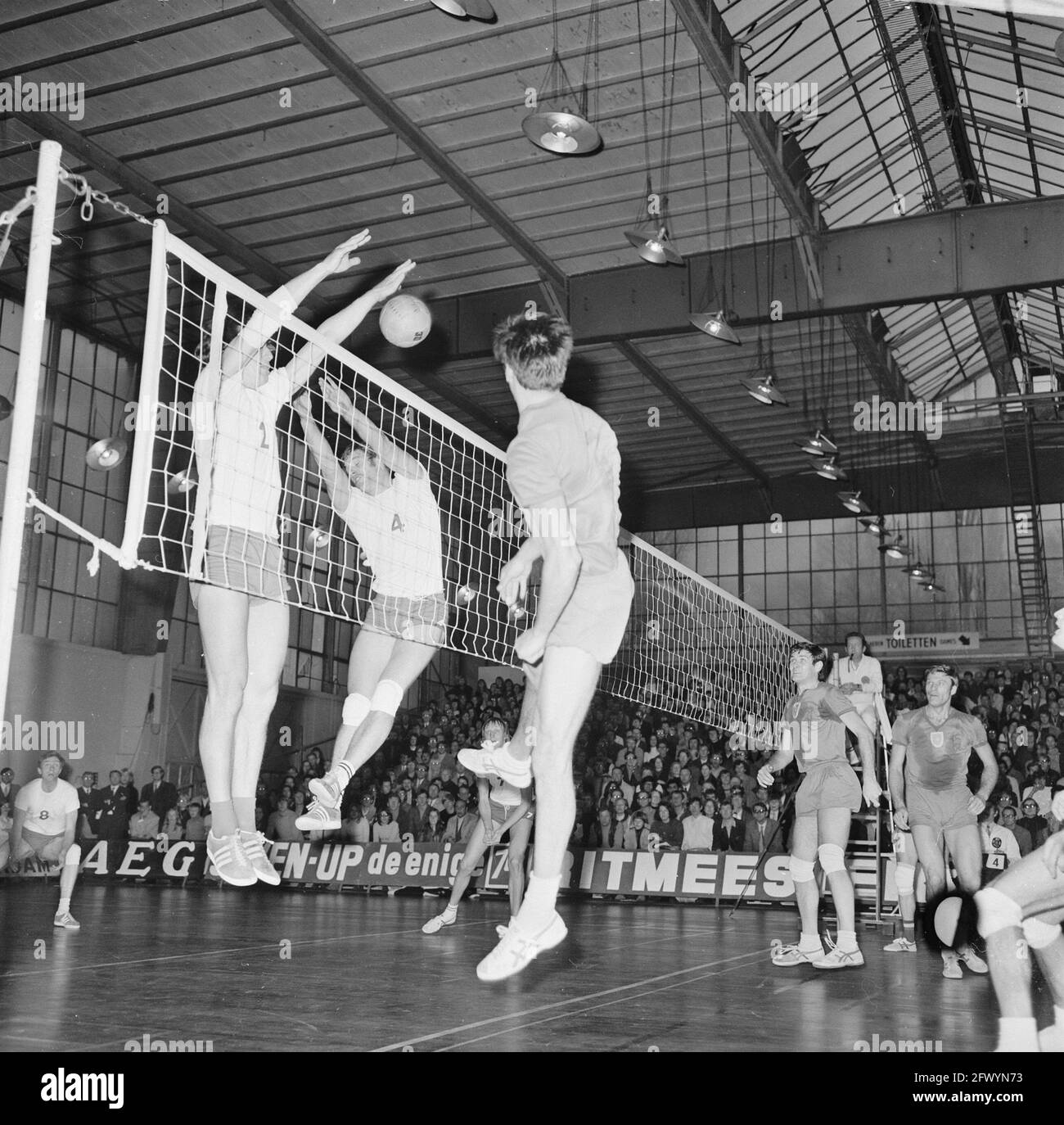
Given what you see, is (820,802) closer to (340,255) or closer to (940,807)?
(940,807)

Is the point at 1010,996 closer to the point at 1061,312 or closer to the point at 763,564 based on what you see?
the point at 1061,312

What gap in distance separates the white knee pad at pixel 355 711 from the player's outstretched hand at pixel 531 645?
191 cm

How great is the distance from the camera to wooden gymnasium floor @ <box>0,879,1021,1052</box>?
15.1ft

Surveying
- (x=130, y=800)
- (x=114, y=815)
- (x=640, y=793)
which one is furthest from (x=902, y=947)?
(x=130, y=800)

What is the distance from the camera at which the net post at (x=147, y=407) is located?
4703mm

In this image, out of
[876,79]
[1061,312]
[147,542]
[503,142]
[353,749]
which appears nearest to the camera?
[353,749]

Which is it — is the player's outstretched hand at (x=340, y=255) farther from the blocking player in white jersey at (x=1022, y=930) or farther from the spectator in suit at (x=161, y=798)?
the spectator in suit at (x=161, y=798)

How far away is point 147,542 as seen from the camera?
20797mm

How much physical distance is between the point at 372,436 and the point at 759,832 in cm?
1152

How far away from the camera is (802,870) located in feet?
26.8

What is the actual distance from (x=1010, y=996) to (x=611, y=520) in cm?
229

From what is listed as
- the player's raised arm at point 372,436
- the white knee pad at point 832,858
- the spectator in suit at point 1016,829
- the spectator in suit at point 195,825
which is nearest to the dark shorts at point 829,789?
the white knee pad at point 832,858

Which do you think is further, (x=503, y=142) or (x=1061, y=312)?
(x=1061, y=312)
